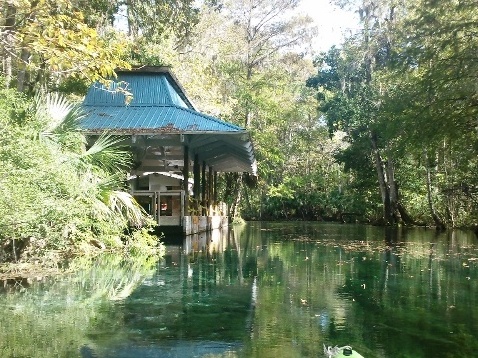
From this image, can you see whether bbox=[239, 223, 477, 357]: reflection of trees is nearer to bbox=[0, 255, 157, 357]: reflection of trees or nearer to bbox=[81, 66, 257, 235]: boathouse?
bbox=[0, 255, 157, 357]: reflection of trees

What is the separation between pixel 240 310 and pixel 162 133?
8.18 metres

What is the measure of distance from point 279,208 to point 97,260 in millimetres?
31721

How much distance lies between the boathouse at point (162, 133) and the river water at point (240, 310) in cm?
475

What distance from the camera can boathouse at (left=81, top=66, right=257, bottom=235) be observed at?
13.0m

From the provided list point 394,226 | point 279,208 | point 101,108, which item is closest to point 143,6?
point 101,108

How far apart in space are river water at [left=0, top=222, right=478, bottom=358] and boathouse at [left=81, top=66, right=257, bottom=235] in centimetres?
475

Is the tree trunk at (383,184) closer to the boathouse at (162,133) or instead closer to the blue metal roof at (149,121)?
the boathouse at (162,133)

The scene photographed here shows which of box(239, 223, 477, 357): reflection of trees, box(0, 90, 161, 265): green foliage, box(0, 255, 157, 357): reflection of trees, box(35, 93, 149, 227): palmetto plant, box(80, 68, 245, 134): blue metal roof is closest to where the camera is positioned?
box(0, 255, 157, 357): reflection of trees

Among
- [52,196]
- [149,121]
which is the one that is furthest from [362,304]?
[149,121]

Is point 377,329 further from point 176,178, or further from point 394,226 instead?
point 394,226

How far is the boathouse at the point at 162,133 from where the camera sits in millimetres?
13047

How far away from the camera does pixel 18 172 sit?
648 cm

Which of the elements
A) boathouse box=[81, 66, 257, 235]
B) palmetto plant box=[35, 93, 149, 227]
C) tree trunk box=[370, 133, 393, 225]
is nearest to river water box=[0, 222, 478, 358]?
palmetto plant box=[35, 93, 149, 227]

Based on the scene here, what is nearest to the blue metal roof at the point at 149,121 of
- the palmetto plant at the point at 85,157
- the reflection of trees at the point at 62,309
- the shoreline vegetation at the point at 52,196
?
the shoreline vegetation at the point at 52,196
